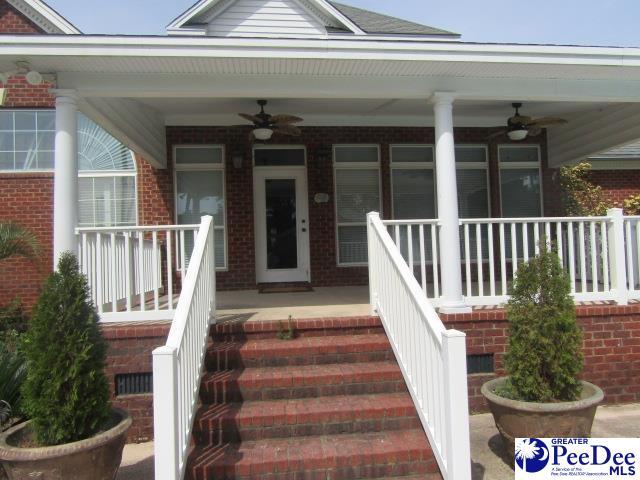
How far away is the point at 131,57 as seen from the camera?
14.8ft

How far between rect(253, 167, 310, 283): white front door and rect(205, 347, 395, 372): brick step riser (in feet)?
12.4

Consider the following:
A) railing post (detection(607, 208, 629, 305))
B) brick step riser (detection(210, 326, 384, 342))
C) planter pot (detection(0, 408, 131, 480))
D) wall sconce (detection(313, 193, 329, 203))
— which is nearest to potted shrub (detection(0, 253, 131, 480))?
planter pot (detection(0, 408, 131, 480))

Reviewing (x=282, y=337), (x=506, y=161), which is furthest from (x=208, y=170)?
(x=506, y=161)

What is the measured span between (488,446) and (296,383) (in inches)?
64.5

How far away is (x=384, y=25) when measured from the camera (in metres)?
10.4

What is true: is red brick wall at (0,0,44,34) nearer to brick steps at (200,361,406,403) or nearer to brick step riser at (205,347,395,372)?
brick step riser at (205,347,395,372)

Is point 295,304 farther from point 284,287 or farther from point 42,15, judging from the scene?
point 42,15

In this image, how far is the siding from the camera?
8.82m

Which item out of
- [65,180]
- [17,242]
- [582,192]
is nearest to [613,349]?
[65,180]

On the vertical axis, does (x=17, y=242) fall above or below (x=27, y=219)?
below

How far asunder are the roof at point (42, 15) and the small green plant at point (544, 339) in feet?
28.6

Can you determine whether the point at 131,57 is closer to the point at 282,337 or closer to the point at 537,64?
the point at 282,337

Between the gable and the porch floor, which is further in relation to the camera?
the gable

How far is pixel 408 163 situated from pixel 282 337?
15.8ft
